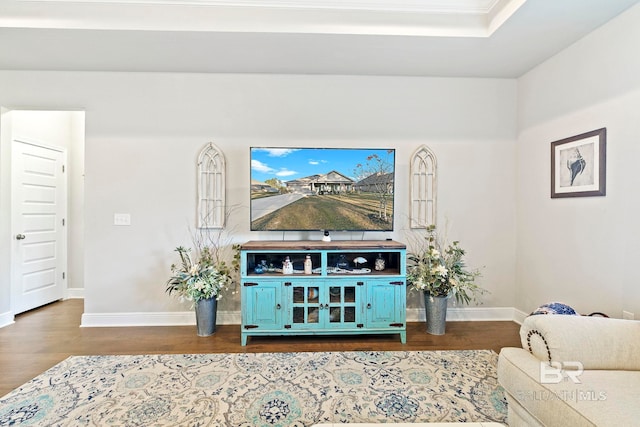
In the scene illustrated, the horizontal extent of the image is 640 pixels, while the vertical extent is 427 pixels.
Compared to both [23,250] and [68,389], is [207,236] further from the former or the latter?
[23,250]

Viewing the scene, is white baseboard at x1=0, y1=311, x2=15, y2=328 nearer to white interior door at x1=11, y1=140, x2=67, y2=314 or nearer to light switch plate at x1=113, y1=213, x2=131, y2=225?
white interior door at x1=11, y1=140, x2=67, y2=314

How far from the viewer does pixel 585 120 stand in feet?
8.19

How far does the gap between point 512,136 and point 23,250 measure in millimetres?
5746

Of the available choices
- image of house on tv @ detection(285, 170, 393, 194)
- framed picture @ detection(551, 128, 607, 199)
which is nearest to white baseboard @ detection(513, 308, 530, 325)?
framed picture @ detection(551, 128, 607, 199)

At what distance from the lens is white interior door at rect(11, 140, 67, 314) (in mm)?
3471

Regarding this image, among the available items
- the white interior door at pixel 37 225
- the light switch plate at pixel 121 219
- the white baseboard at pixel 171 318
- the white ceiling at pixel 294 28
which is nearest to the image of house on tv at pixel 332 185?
the white ceiling at pixel 294 28

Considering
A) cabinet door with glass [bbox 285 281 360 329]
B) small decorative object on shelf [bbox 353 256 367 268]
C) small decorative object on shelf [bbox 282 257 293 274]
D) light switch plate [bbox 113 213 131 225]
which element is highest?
light switch plate [bbox 113 213 131 225]

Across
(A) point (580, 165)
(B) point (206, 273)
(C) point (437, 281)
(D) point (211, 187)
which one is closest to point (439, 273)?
(C) point (437, 281)

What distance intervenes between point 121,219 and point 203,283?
1205 mm

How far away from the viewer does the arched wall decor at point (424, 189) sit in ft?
10.7

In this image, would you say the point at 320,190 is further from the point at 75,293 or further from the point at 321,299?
the point at 75,293

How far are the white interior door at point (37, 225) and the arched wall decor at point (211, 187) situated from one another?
85.9 inches

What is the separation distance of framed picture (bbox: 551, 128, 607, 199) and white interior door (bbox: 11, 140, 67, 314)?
5.59 m

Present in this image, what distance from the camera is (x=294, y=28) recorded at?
2451 millimetres
